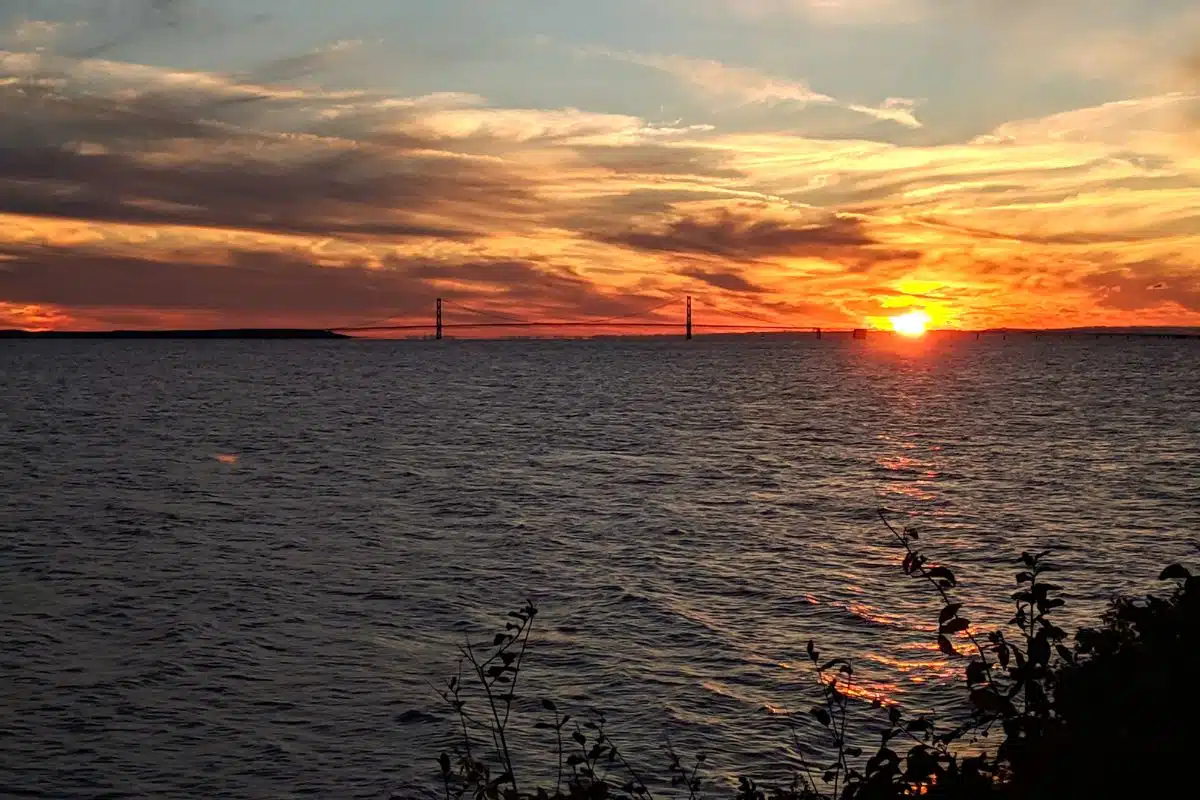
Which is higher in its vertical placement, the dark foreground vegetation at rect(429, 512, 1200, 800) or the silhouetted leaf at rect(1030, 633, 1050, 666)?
the silhouetted leaf at rect(1030, 633, 1050, 666)

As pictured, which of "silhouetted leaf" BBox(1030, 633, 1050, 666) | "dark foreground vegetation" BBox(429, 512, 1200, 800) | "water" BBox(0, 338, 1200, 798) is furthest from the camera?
"water" BBox(0, 338, 1200, 798)

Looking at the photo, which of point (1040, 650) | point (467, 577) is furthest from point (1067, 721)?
point (467, 577)

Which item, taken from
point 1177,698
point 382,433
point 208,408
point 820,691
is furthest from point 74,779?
point 208,408

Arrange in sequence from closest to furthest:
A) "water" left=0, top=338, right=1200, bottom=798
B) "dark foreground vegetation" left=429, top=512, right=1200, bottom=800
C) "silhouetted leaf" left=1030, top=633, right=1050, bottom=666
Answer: "dark foreground vegetation" left=429, top=512, right=1200, bottom=800 < "silhouetted leaf" left=1030, top=633, right=1050, bottom=666 < "water" left=0, top=338, right=1200, bottom=798

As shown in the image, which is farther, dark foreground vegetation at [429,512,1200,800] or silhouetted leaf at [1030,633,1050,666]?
silhouetted leaf at [1030,633,1050,666]

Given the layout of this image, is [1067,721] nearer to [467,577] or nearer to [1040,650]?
[1040,650]

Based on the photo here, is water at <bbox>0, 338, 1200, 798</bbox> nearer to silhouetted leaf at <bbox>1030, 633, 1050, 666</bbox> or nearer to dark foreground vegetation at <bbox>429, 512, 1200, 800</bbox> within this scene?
dark foreground vegetation at <bbox>429, 512, 1200, 800</bbox>

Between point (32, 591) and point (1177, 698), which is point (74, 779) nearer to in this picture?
Result: point (32, 591)

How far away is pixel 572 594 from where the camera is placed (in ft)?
96.5

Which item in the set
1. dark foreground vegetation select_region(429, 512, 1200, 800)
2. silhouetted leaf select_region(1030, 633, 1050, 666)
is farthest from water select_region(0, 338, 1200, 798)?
silhouetted leaf select_region(1030, 633, 1050, 666)

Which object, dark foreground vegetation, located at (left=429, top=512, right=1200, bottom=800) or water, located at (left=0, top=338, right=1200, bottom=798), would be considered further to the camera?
water, located at (left=0, top=338, right=1200, bottom=798)

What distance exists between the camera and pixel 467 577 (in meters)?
31.7

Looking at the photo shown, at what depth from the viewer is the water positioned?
19.3 meters

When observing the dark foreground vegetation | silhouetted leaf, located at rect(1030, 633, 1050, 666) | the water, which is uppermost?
silhouetted leaf, located at rect(1030, 633, 1050, 666)
